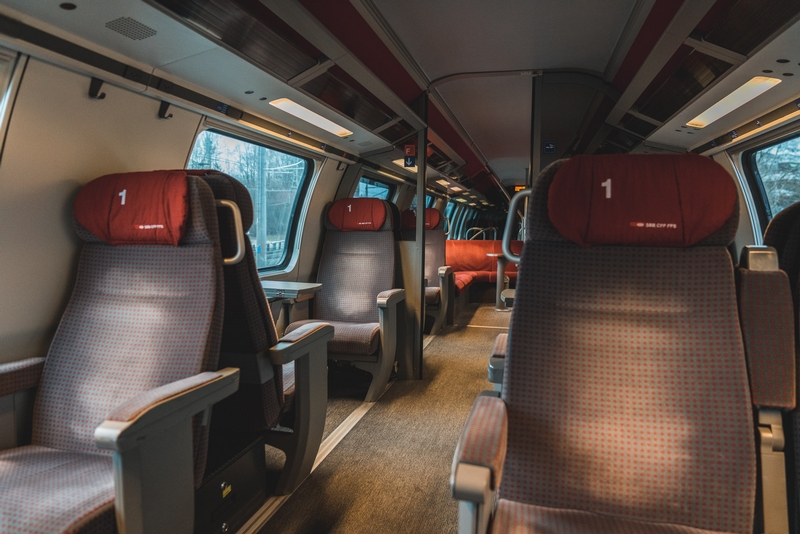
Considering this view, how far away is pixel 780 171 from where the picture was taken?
4.84 metres

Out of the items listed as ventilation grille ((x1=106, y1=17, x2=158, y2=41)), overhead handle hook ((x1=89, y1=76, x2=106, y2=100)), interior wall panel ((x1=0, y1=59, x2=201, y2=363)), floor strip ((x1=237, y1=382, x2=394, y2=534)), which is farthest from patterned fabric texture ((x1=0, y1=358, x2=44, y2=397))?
ventilation grille ((x1=106, y1=17, x2=158, y2=41))

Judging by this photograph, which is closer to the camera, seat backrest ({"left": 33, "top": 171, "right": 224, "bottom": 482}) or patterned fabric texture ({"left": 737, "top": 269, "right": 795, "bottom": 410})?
patterned fabric texture ({"left": 737, "top": 269, "right": 795, "bottom": 410})

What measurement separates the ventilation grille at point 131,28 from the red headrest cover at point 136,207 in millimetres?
629

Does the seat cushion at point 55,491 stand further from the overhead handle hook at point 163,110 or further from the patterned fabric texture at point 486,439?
the overhead handle hook at point 163,110

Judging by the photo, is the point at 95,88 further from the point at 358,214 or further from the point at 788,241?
the point at 788,241

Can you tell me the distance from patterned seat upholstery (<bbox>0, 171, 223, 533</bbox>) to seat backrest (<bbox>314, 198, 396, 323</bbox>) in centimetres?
247

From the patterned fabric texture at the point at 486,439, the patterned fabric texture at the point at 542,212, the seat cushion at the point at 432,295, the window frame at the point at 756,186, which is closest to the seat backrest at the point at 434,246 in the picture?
the seat cushion at the point at 432,295

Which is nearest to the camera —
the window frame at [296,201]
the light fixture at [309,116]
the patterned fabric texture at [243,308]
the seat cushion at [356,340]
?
the patterned fabric texture at [243,308]

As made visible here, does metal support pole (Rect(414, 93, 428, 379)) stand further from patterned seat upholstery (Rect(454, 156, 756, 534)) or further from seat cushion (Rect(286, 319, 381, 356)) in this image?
patterned seat upholstery (Rect(454, 156, 756, 534))

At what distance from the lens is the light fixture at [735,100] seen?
313cm

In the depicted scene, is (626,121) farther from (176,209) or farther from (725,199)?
(176,209)

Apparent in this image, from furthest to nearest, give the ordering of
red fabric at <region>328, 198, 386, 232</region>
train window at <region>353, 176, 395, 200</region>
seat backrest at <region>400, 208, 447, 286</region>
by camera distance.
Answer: seat backrest at <region>400, 208, 447, 286</region>, train window at <region>353, 176, 395, 200</region>, red fabric at <region>328, 198, 386, 232</region>

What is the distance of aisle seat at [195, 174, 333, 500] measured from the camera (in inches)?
84.8

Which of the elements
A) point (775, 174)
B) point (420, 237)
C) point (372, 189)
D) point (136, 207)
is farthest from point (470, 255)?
point (136, 207)
